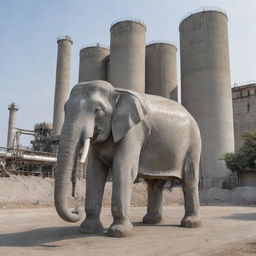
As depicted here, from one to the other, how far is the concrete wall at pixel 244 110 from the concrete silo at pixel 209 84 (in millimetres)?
15308

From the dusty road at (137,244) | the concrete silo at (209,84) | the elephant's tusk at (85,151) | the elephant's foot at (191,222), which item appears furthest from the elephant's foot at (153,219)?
the concrete silo at (209,84)

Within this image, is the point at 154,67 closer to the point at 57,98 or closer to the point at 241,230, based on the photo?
the point at 57,98

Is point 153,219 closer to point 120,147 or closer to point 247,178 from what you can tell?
point 120,147

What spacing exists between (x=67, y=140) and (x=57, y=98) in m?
48.4

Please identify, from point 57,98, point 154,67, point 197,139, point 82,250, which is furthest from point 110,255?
point 57,98

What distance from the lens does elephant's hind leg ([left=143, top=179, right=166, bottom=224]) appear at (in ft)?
29.0

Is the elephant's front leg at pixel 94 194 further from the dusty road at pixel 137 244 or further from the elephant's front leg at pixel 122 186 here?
the elephant's front leg at pixel 122 186

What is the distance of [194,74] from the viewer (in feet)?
128

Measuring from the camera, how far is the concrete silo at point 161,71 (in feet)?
150

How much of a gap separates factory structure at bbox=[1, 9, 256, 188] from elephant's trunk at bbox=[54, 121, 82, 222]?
2653 centimetres

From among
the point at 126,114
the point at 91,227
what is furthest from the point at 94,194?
the point at 126,114

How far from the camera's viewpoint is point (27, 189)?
27.6 meters

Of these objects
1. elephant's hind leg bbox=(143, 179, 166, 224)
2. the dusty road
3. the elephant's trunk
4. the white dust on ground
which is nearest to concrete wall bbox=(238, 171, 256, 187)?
the white dust on ground

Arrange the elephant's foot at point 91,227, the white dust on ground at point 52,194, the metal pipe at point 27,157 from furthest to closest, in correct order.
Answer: the metal pipe at point 27,157, the white dust on ground at point 52,194, the elephant's foot at point 91,227
